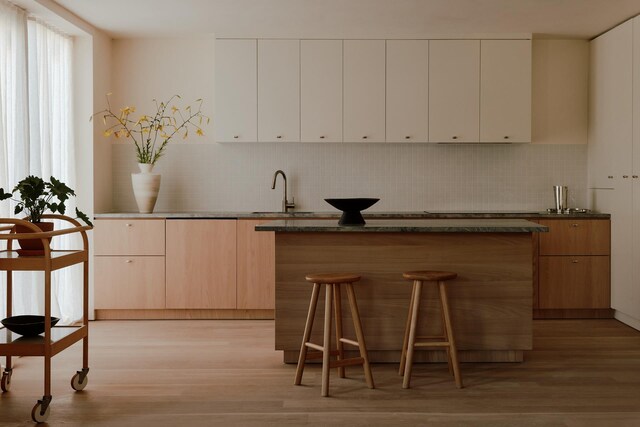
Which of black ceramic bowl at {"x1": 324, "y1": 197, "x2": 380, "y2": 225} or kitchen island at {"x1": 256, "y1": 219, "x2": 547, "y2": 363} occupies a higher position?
black ceramic bowl at {"x1": 324, "y1": 197, "x2": 380, "y2": 225}

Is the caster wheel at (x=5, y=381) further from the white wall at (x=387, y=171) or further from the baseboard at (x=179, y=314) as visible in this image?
the white wall at (x=387, y=171)

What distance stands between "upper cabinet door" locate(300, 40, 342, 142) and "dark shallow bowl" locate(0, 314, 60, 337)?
3.02 meters

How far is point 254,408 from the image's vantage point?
354cm

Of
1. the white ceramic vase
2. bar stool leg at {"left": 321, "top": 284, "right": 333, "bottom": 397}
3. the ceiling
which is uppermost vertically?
the ceiling

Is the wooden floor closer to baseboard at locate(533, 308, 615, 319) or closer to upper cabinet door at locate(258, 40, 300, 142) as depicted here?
baseboard at locate(533, 308, 615, 319)

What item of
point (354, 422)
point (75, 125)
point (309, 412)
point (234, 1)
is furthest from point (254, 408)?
point (75, 125)

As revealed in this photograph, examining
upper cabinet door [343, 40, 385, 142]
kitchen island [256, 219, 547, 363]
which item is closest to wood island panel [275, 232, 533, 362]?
kitchen island [256, 219, 547, 363]

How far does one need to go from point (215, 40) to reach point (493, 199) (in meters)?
2.86

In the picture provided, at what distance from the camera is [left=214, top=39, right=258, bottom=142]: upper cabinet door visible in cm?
607

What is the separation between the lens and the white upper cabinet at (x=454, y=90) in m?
6.10

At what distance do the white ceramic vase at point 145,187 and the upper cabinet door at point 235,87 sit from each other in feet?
2.19

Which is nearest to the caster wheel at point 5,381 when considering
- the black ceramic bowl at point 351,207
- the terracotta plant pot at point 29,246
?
the terracotta plant pot at point 29,246

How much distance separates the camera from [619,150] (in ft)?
18.8

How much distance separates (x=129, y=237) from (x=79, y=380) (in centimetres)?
216
